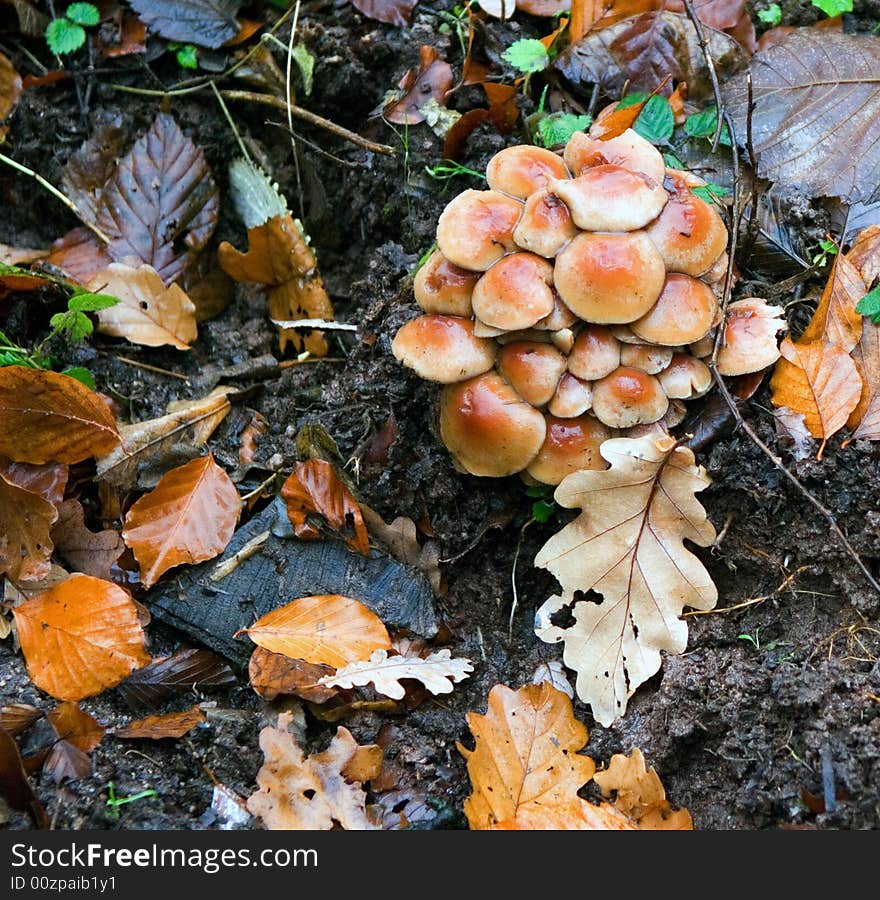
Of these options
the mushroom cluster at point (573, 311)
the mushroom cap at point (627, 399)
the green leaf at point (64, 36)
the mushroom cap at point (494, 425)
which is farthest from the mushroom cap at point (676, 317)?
the green leaf at point (64, 36)

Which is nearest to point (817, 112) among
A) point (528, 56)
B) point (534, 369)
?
point (528, 56)

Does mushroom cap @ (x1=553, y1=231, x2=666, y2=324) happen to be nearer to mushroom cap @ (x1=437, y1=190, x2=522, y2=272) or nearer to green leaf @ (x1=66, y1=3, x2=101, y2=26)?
mushroom cap @ (x1=437, y1=190, x2=522, y2=272)

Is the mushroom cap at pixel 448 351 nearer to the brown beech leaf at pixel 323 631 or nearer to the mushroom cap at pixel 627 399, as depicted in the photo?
the mushroom cap at pixel 627 399

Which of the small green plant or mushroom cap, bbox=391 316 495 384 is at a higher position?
the small green plant

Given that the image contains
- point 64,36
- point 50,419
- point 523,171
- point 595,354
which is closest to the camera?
point 595,354

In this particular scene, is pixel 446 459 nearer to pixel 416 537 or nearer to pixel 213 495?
pixel 416 537

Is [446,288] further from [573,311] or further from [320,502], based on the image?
[320,502]

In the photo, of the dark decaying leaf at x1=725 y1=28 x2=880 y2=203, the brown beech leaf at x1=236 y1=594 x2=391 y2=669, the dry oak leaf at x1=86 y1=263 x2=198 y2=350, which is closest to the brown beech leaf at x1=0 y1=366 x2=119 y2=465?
the dry oak leaf at x1=86 y1=263 x2=198 y2=350
